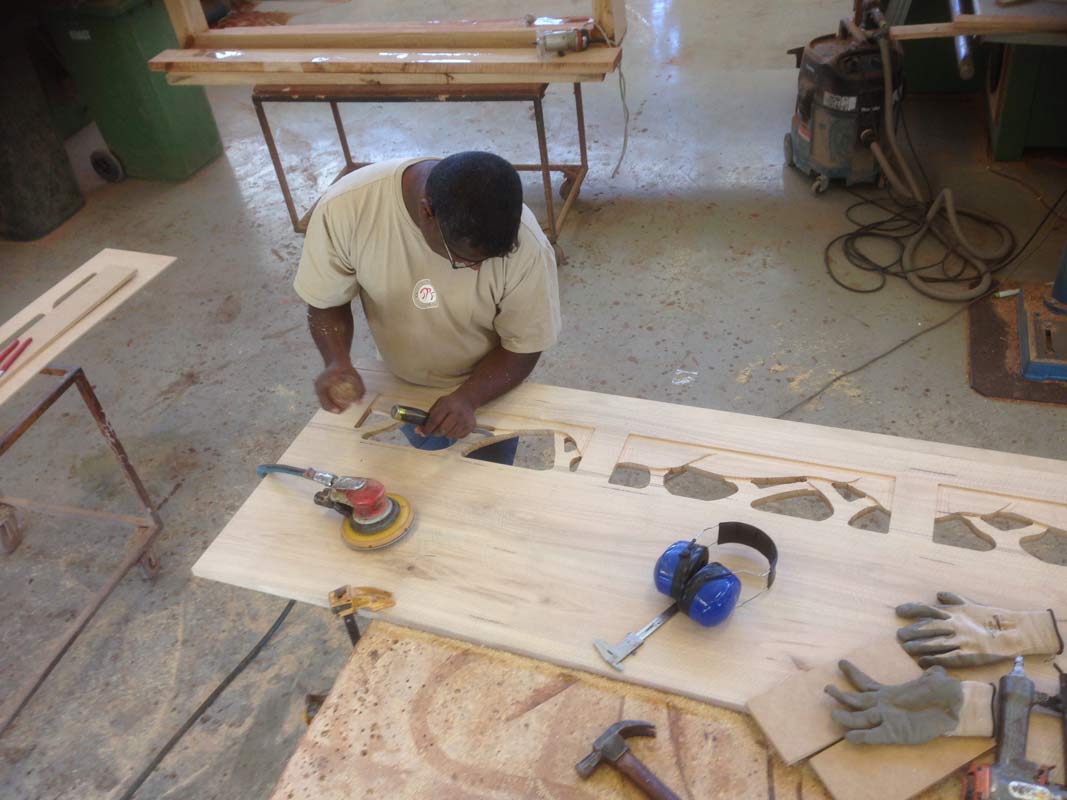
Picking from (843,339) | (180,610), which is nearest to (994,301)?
(843,339)

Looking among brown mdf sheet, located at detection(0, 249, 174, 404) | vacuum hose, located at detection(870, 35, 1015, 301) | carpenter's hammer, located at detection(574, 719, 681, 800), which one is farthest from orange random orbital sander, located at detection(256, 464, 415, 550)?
vacuum hose, located at detection(870, 35, 1015, 301)

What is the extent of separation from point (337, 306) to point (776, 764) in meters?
1.45

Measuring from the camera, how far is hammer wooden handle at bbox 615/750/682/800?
1.26 m

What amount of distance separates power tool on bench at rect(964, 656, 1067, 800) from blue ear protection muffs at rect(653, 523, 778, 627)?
42 cm

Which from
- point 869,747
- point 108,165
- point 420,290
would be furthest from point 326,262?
point 108,165

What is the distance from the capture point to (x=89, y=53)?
4.92 meters

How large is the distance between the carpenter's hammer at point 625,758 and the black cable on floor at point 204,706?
1.59 meters

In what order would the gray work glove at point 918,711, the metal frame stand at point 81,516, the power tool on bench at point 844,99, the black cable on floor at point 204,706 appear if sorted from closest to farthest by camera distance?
the gray work glove at point 918,711 < the black cable on floor at point 204,706 < the metal frame stand at point 81,516 < the power tool on bench at point 844,99

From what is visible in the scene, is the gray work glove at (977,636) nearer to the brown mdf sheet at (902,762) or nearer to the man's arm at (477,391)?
the brown mdf sheet at (902,762)

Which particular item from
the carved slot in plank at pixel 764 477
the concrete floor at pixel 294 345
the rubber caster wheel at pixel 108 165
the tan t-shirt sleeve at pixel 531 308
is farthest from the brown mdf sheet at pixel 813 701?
the rubber caster wheel at pixel 108 165

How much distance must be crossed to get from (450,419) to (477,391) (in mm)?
128

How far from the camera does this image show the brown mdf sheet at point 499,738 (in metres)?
1.30

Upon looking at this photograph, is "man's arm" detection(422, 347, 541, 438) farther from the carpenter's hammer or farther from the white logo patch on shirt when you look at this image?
the carpenter's hammer

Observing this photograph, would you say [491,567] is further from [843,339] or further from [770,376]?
[843,339]
